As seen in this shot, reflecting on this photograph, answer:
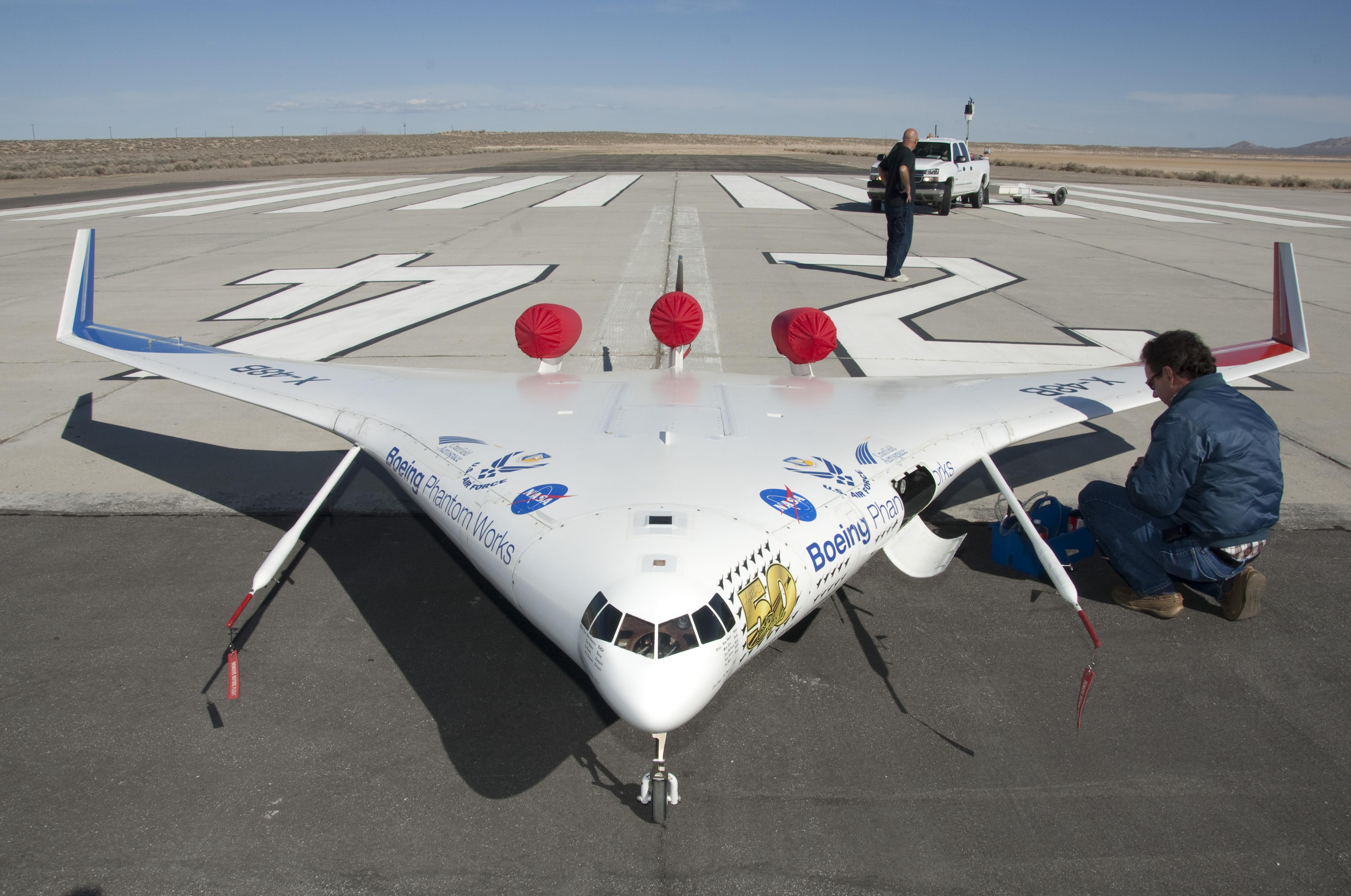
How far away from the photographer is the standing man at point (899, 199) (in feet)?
57.5

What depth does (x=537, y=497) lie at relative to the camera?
500 cm

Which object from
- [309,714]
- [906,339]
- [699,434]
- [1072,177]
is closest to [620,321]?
[906,339]

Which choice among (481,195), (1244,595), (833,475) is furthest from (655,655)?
(481,195)

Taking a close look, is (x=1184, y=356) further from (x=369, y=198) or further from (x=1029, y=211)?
(x=369, y=198)

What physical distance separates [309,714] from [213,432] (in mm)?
6423

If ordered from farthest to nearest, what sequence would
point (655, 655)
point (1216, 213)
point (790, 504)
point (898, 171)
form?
point (1216, 213)
point (898, 171)
point (790, 504)
point (655, 655)

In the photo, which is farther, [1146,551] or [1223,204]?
[1223,204]

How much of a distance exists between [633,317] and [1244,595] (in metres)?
12.0

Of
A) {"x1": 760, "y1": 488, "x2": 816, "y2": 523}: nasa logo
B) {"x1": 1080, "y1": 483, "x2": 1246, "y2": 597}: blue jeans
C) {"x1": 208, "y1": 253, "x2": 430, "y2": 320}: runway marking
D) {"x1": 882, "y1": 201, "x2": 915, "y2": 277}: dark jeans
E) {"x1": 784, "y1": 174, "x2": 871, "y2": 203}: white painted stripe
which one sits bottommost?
{"x1": 1080, "y1": 483, "x2": 1246, "y2": 597}: blue jeans

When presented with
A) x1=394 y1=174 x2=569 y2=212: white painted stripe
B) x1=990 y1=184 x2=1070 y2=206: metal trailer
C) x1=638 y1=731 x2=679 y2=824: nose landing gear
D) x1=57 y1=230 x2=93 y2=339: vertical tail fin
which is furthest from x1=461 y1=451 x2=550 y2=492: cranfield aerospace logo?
x1=990 y1=184 x2=1070 y2=206: metal trailer

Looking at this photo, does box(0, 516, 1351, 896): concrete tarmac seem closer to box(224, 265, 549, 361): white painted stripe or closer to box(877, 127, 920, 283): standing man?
box(224, 265, 549, 361): white painted stripe

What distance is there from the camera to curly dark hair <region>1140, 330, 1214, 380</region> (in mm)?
6184

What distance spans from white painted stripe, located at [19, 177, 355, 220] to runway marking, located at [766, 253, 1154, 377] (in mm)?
33596

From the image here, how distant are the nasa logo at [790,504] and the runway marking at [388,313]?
9700 mm
